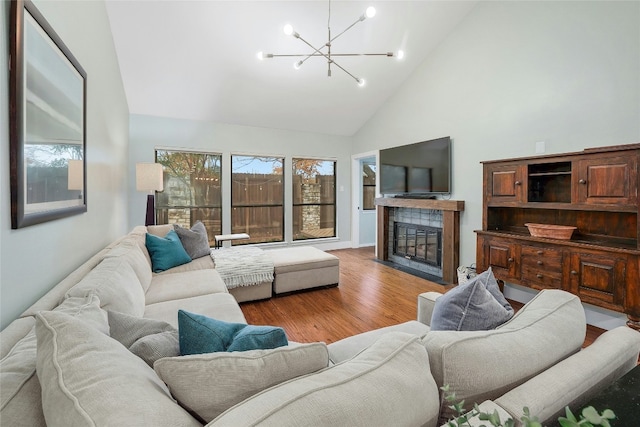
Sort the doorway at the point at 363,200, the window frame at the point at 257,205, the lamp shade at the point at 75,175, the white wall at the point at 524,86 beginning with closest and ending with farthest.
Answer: the lamp shade at the point at 75,175 → the white wall at the point at 524,86 → the window frame at the point at 257,205 → the doorway at the point at 363,200

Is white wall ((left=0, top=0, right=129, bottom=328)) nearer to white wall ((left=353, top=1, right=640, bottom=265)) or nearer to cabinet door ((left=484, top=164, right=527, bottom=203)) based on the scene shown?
cabinet door ((left=484, top=164, right=527, bottom=203))

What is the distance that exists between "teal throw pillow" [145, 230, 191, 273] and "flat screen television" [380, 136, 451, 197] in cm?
338

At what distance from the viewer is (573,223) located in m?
2.90

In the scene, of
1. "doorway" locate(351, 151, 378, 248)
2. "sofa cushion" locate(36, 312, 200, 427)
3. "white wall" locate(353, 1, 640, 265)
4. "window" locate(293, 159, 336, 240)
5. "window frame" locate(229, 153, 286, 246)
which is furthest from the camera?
"doorway" locate(351, 151, 378, 248)

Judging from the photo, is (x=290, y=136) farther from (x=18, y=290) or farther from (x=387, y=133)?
(x=18, y=290)

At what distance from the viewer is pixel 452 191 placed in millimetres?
4078

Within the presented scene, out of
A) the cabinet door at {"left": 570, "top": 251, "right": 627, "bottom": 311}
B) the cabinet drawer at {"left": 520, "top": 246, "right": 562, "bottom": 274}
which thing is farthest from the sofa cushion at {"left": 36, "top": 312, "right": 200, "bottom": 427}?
the cabinet drawer at {"left": 520, "top": 246, "right": 562, "bottom": 274}

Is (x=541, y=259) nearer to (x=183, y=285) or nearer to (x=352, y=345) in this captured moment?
(x=352, y=345)


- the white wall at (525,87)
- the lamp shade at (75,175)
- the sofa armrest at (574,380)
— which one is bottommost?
the sofa armrest at (574,380)

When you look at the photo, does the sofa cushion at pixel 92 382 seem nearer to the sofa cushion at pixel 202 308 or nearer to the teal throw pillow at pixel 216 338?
the teal throw pillow at pixel 216 338

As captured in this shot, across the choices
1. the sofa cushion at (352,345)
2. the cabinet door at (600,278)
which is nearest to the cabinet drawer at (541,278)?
the cabinet door at (600,278)

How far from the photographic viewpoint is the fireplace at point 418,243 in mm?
4352

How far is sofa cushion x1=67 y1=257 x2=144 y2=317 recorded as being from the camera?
1.33 metres

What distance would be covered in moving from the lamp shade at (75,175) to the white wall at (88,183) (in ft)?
0.69
